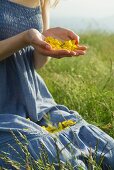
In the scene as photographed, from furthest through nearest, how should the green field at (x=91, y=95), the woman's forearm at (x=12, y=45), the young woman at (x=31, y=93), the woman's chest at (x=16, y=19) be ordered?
the green field at (x=91, y=95)
the woman's chest at (x=16, y=19)
the woman's forearm at (x=12, y=45)
the young woman at (x=31, y=93)

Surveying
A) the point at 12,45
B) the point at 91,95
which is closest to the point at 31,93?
the point at 12,45

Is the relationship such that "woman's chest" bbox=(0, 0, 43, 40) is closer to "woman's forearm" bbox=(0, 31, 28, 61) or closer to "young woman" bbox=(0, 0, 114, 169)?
"young woman" bbox=(0, 0, 114, 169)

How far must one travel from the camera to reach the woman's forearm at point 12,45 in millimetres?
2816

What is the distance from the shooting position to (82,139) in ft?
9.66

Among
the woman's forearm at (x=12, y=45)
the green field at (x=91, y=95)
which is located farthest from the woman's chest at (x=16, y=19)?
the green field at (x=91, y=95)

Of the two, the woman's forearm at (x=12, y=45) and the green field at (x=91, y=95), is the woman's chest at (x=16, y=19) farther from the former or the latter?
the green field at (x=91, y=95)

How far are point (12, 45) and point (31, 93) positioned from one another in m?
0.32

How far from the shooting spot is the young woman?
2713 millimetres

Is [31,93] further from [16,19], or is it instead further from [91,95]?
[91,95]

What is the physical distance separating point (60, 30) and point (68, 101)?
1.03 meters

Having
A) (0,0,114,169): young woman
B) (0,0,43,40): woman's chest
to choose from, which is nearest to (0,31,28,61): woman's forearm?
(0,0,114,169): young woman

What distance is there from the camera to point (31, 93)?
303 cm

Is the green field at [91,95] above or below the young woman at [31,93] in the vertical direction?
below

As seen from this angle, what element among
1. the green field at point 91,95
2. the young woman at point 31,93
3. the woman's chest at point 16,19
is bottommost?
the green field at point 91,95
